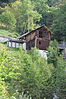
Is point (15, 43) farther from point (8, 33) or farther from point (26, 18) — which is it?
point (26, 18)

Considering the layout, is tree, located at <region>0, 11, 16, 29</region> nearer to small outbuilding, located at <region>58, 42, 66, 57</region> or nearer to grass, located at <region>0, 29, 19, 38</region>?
grass, located at <region>0, 29, 19, 38</region>

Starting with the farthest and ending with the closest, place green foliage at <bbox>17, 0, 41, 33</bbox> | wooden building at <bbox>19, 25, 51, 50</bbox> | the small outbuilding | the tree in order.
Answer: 1. green foliage at <bbox>17, 0, 41, 33</bbox>
2. the tree
3. the small outbuilding
4. wooden building at <bbox>19, 25, 51, 50</bbox>

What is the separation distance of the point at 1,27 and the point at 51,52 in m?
20.7

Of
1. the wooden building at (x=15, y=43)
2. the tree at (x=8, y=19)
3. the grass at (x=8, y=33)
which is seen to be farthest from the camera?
the tree at (x=8, y=19)

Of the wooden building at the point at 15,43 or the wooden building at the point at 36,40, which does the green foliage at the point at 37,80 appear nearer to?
the wooden building at the point at 36,40

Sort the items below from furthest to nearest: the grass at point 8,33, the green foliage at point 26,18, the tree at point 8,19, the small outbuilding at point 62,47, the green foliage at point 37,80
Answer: the green foliage at point 26,18, the tree at point 8,19, the grass at point 8,33, the small outbuilding at point 62,47, the green foliage at point 37,80

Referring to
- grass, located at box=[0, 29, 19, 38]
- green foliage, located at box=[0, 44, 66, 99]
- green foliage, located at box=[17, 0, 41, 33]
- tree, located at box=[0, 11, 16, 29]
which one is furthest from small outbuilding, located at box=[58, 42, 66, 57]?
green foliage, located at box=[0, 44, 66, 99]

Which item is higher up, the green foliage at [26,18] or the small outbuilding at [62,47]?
the green foliage at [26,18]

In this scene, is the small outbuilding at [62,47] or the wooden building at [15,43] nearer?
the small outbuilding at [62,47]

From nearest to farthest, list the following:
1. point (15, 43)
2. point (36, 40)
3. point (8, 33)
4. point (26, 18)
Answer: point (36, 40)
point (15, 43)
point (8, 33)
point (26, 18)

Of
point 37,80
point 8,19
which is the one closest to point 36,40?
point 8,19

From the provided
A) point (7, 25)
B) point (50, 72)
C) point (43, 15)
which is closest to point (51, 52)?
point (50, 72)

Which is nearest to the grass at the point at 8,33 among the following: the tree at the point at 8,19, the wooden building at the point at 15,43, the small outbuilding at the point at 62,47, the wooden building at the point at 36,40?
the tree at the point at 8,19

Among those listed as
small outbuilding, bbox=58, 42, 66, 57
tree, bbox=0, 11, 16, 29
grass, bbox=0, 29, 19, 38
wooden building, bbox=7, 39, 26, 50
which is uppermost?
tree, bbox=0, 11, 16, 29
